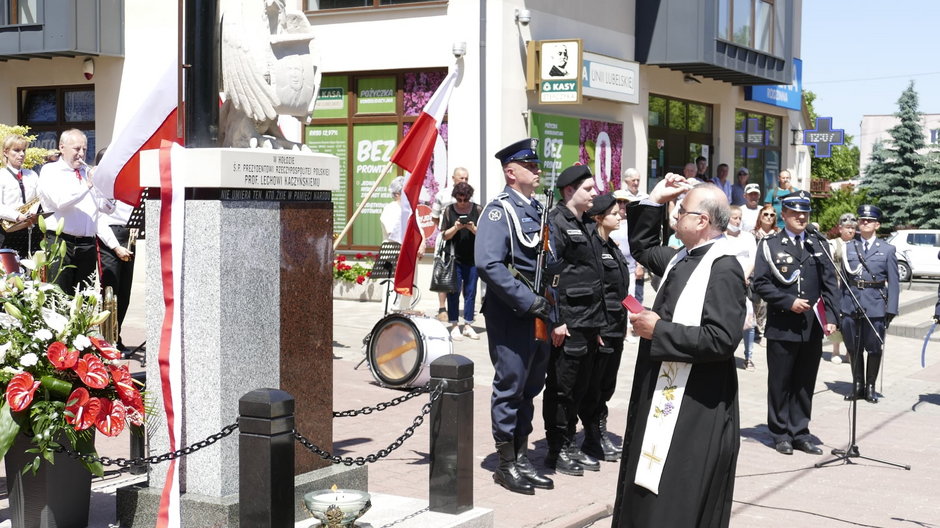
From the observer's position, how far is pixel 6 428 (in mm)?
5523

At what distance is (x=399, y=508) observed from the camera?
639cm

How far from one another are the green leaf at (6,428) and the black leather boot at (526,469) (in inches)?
123

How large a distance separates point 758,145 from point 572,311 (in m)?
22.1

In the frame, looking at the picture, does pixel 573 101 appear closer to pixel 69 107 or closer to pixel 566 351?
pixel 69 107

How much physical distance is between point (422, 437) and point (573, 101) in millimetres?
10954

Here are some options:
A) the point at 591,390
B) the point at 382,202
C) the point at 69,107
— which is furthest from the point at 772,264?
the point at 69,107

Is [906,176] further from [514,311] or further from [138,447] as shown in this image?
[138,447]

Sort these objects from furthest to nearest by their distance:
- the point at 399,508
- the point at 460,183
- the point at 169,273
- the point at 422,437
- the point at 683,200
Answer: the point at 460,183
the point at 422,437
the point at 399,508
the point at 169,273
the point at 683,200

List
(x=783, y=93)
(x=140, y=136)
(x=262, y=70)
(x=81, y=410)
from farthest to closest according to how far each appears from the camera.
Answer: (x=783, y=93), (x=140, y=136), (x=262, y=70), (x=81, y=410)

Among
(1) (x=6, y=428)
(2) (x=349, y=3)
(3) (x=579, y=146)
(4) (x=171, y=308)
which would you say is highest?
(2) (x=349, y=3)

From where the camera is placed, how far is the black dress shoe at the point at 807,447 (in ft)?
29.6

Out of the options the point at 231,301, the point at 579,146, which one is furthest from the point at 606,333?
the point at 579,146

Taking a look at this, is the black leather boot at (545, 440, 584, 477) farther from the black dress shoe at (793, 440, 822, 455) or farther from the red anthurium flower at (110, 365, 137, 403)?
the red anthurium flower at (110, 365, 137, 403)

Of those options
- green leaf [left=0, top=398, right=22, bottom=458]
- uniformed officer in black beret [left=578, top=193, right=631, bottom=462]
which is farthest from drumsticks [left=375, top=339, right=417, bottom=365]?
green leaf [left=0, top=398, right=22, bottom=458]
